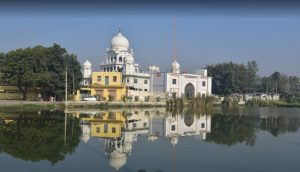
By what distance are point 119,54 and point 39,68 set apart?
19.6 meters

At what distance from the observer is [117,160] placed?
34.4 feet

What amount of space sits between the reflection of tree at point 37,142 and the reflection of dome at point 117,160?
1.38 metres

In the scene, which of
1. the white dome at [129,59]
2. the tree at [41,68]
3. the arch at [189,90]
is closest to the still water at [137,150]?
the tree at [41,68]

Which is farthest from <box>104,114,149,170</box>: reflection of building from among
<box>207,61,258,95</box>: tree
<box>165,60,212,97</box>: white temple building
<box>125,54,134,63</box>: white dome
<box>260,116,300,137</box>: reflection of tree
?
<box>207,61,258,95</box>: tree

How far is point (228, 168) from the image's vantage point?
978cm

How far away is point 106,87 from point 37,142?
3100cm

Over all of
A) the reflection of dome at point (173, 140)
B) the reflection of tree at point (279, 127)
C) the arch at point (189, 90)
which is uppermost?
the arch at point (189, 90)

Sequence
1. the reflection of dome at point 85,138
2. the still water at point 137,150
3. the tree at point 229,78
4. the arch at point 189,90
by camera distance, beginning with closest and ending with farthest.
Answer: the still water at point 137,150 < the reflection of dome at point 85,138 < the arch at point 189,90 < the tree at point 229,78

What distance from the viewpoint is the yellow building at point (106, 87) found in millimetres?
43750

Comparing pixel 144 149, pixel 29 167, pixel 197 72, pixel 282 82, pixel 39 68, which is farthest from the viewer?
pixel 282 82

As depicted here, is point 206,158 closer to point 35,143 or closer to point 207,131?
point 35,143

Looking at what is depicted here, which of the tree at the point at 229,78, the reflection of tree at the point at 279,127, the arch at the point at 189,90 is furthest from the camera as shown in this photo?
the tree at the point at 229,78

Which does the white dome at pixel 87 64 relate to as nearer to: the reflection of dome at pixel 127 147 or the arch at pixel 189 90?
the arch at pixel 189 90

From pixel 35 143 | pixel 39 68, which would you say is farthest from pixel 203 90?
pixel 35 143
